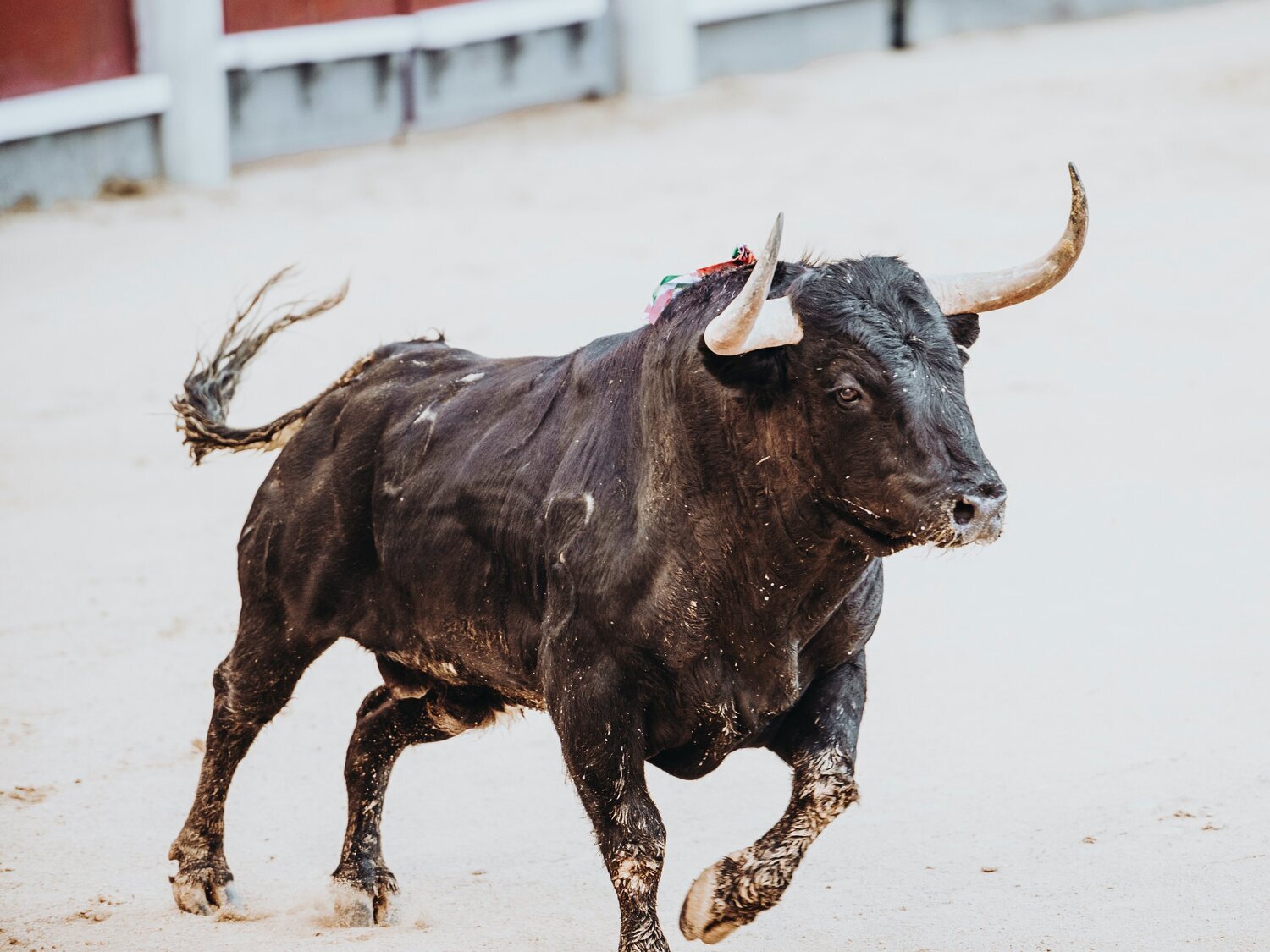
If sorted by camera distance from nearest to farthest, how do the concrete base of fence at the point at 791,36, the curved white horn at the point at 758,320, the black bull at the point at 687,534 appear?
the curved white horn at the point at 758,320
the black bull at the point at 687,534
the concrete base of fence at the point at 791,36

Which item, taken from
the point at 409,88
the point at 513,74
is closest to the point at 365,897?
the point at 409,88

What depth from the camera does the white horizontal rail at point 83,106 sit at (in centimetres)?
1329

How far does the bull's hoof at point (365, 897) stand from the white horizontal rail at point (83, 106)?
9.06 m

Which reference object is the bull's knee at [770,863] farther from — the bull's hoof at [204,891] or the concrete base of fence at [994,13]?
the concrete base of fence at [994,13]

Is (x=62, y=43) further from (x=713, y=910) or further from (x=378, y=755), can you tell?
(x=713, y=910)

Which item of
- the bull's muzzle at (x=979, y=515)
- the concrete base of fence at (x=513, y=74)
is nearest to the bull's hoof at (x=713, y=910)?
the bull's muzzle at (x=979, y=515)

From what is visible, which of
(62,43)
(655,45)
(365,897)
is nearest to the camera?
(365,897)

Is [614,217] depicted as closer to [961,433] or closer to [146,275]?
[146,275]

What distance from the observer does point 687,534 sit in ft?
14.0

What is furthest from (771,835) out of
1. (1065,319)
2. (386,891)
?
(1065,319)

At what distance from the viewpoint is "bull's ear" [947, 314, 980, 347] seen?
14.3 ft

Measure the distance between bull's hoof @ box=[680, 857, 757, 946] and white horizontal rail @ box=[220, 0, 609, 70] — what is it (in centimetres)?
1153

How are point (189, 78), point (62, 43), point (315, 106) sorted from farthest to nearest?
1. point (315, 106)
2. point (189, 78)
3. point (62, 43)

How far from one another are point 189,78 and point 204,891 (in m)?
10.0
